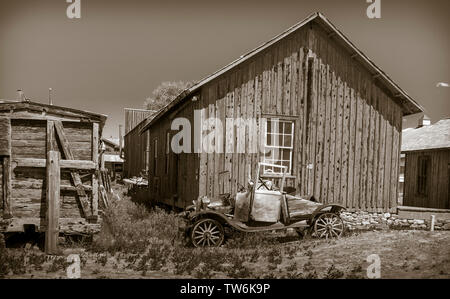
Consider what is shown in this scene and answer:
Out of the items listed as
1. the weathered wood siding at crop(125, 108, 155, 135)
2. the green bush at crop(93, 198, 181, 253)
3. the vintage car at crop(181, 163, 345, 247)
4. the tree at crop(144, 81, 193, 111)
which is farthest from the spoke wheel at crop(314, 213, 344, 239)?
the tree at crop(144, 81, 193, 111)

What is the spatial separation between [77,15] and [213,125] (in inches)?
198

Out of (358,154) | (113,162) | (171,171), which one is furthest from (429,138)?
(113,162)

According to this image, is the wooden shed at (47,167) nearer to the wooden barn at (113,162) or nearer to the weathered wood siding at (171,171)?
the weathered wood siding at (171,171)

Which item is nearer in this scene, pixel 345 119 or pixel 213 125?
pixel 213 125

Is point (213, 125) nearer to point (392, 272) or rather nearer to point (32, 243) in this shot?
point (32, 243)

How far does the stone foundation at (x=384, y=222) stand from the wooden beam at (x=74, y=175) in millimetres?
7961

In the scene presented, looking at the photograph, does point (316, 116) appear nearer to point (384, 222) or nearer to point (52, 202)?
point (384, 222)

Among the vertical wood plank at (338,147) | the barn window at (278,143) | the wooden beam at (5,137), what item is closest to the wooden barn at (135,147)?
the barn window at (278,143)

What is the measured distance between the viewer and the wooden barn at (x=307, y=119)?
1116cm

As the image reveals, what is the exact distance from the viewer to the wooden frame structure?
7543 millimetres

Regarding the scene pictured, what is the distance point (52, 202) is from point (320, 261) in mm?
5501

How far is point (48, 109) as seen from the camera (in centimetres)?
780
